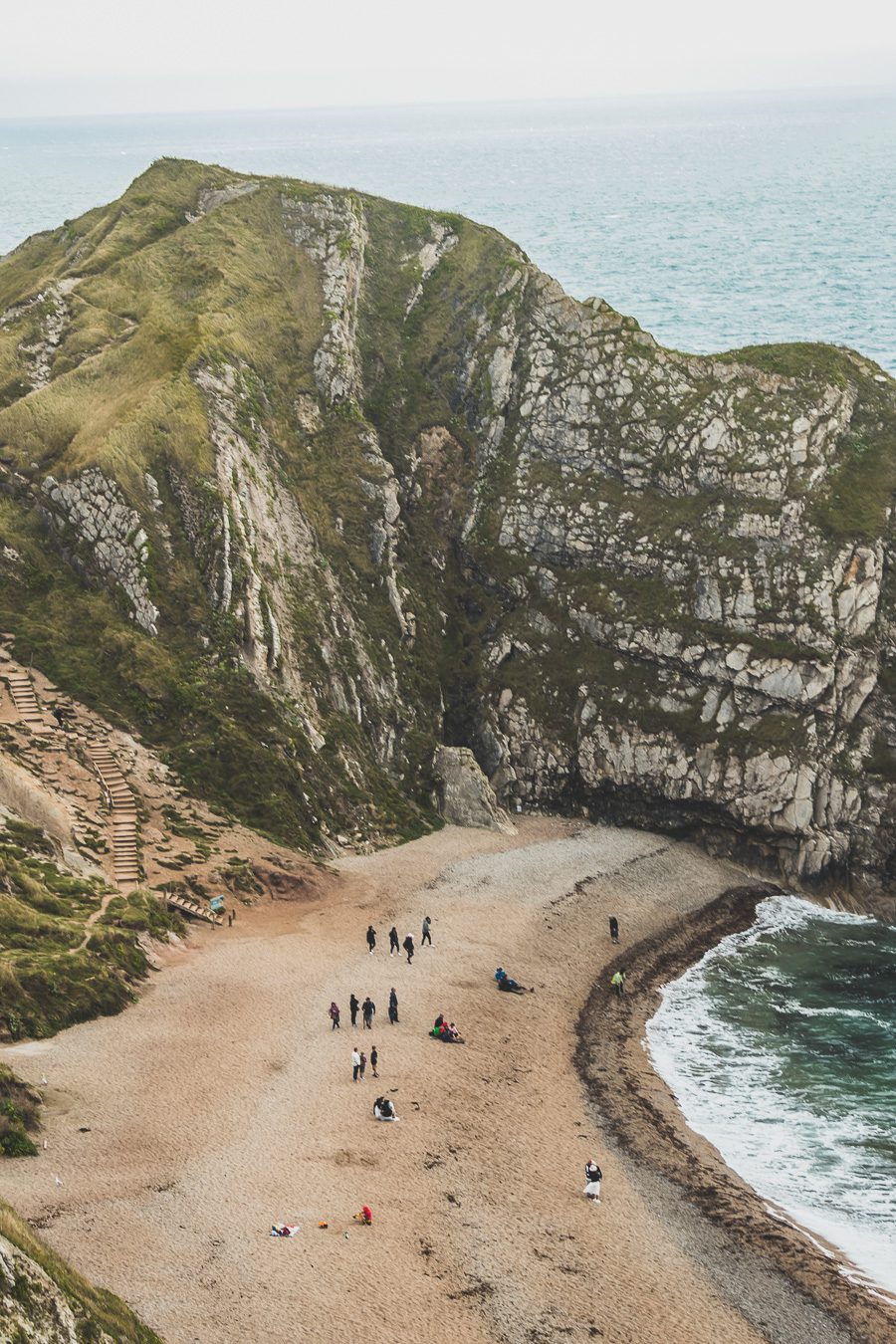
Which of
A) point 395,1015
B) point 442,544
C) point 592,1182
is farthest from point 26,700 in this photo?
point 592,1182

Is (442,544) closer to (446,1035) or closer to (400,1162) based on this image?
(446,1035)

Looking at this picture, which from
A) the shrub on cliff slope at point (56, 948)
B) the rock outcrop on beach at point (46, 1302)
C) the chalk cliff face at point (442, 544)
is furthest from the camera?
the chalk cliff face at point (442, 544)

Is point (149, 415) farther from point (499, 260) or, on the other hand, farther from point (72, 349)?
point (499, 260)

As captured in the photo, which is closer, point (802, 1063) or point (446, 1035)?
point (446, 1035)

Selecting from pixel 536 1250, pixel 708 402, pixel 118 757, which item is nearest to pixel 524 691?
pixel 708 402

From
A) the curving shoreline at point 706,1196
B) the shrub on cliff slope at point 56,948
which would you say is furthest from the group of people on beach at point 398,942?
the shrub on cliff slope at point 56,948

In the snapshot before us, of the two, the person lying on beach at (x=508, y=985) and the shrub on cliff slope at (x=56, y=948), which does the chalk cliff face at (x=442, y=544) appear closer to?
the shrub on cliff slope at (x=56, y=948)
